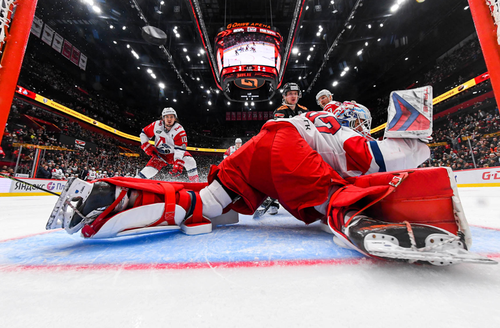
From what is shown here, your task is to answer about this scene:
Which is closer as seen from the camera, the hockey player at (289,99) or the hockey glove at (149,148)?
the hockey player at (289,99)

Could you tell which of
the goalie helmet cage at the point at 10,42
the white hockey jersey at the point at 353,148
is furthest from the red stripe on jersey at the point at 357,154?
the goalie helmet cage at the point at 10,42

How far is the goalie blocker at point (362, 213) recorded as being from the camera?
60cm

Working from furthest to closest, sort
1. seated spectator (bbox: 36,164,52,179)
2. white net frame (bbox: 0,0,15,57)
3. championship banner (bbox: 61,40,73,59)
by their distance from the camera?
championship banner (bbox: 61,40,73,59), seated spectator (bbox: 36,164,52,179), white net frame (bbox: 0,0,15,57)

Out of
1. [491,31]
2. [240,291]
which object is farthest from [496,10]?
[240,291]

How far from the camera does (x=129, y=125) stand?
16500 mm

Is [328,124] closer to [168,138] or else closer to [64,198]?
[64,198]

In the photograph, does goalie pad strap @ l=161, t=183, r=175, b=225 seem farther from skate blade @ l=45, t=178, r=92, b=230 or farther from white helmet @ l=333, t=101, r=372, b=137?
white helmet @ l=333, t=101, r=372, b=137

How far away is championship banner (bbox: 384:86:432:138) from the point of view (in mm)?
918

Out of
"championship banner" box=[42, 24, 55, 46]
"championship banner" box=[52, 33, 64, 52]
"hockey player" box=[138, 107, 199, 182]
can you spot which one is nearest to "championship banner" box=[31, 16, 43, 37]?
"championship banner" box=[42, 24, 55, 46]

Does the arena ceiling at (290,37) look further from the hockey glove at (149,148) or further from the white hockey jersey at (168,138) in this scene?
the hockey glove at (149,148)

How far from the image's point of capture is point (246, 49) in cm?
751

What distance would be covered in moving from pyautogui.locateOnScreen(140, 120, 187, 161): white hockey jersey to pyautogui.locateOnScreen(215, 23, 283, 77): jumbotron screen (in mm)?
5075

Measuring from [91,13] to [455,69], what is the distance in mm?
19455

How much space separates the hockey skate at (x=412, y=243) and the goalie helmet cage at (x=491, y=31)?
66.2 inches
